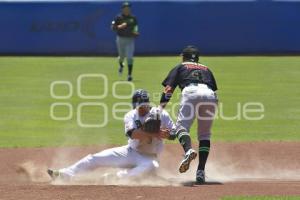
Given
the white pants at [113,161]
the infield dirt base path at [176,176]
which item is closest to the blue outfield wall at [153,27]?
the infield dirt base path at [176,176]

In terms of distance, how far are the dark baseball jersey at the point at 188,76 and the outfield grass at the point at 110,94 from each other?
11.7 ft

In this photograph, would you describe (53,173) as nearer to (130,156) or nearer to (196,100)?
(130,156)

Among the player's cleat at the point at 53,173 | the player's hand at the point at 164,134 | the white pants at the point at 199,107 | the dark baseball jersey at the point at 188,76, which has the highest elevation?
the dark baseball jersey at the point at 188,76

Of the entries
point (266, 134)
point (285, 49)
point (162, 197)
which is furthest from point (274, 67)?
point (162, 197)

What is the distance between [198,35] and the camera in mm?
31719

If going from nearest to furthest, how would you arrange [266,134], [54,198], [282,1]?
[54,198]
[266,134]
[282,1]

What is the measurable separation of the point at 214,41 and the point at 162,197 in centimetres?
2423

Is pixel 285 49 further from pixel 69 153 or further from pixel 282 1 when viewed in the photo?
pixel 69 153

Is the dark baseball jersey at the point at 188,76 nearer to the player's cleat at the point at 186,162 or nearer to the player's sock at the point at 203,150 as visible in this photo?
the player's sock at the point at 203,150

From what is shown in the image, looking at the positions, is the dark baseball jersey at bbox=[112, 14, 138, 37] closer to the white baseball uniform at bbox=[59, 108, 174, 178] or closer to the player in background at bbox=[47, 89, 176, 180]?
the player in background at bbox=[47, 89, 176, 180]

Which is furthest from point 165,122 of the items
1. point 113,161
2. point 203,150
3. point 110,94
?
point 110,94

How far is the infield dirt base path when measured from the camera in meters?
8.16

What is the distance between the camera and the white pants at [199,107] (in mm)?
9547

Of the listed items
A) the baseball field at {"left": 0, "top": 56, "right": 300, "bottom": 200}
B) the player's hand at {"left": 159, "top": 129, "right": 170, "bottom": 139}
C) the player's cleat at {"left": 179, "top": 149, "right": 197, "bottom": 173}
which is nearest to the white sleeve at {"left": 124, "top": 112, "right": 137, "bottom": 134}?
the player's hand at {"left": 159, "top": 129, "right": 170, "bottom": 139}
